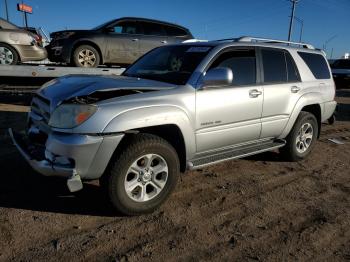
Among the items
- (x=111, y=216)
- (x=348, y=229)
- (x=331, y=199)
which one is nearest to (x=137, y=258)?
(x=111, y=216)

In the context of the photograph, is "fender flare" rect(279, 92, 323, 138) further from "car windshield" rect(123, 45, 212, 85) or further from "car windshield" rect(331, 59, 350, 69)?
"car windshield" rect(331, 59, 350, 69)

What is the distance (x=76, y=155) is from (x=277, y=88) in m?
3.03

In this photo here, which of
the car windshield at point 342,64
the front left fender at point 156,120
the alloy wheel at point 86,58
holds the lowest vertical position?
the car windshield at point 342,64

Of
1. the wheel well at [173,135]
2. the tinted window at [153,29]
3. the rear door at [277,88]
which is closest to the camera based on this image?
the wheel well at [173,135]

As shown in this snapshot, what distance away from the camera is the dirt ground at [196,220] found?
3.21 metres

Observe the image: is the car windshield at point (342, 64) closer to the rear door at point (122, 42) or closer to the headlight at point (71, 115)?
the rear door at point (122, 42)

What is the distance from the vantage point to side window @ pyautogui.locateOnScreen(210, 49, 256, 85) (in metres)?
4.60

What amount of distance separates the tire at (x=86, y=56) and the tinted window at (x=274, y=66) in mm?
5631

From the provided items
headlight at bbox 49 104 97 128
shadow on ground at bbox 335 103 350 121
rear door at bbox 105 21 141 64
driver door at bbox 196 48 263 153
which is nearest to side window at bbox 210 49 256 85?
driver door at bbox 196 48 263 153

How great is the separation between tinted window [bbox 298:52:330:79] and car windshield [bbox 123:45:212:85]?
2.12 m

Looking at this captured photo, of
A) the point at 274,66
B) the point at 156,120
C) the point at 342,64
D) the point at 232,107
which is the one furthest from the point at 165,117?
the point at 342,64

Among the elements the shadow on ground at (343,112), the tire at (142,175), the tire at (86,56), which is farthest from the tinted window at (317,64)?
the tire at (86,56)

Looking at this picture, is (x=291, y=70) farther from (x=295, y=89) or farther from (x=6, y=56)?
(x=6, y=56)

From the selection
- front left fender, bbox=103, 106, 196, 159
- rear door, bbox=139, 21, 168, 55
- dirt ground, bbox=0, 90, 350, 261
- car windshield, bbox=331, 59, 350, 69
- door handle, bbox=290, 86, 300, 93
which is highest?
rear door, bbox=139, 21, 168, 55
